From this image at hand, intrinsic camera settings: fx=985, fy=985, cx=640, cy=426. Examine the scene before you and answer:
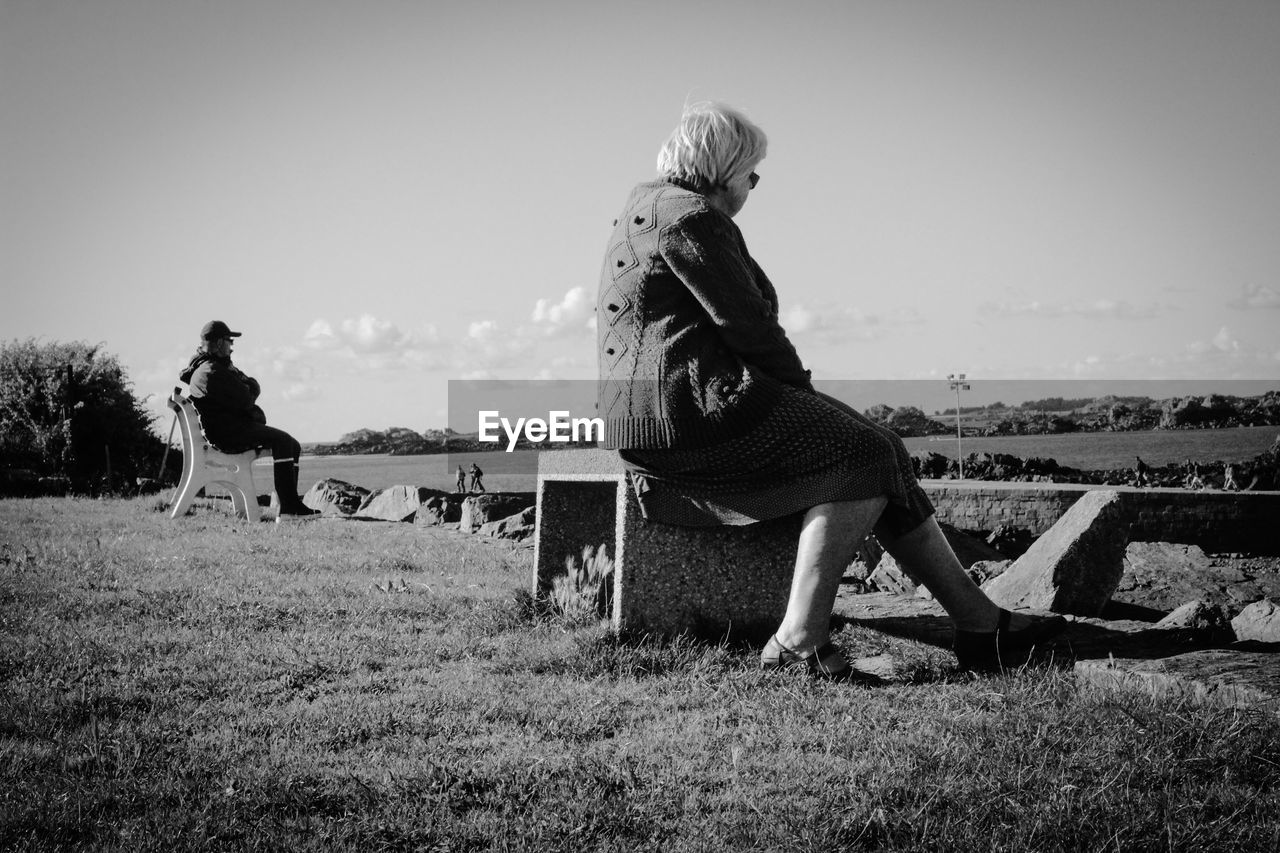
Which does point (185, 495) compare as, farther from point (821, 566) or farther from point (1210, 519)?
point (1210, 519)

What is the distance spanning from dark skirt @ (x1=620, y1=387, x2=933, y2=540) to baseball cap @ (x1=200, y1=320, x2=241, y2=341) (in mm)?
8746

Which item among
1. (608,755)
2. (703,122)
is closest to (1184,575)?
(703,122)

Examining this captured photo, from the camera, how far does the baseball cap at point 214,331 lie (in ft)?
36.5

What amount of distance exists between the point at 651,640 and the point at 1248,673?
6.86 feet

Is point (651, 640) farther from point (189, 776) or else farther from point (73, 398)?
point (73, 398)

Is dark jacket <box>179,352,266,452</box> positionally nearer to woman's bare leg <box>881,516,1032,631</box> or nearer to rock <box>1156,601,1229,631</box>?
woman's bare leg <box>881,516,1032,631</box>

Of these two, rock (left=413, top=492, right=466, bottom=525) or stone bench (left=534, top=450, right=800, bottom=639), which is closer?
stone bench (left=534, top=450, right=800, bottom=639)

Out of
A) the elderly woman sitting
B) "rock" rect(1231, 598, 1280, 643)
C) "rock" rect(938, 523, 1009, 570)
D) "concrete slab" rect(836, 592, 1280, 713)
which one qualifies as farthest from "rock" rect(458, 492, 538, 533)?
"rock" rect(1231, 598, 1280, 643)

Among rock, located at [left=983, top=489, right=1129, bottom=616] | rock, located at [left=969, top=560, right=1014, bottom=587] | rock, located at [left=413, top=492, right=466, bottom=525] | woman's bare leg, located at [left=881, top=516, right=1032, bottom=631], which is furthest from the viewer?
rock, located at [left=413, top=492, right=466, bottom=525]

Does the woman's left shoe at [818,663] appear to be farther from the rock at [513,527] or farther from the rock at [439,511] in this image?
the rock at [439,511]

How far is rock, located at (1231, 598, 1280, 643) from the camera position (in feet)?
13.1

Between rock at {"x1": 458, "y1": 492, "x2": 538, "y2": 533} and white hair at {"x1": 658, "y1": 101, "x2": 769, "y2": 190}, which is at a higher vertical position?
white hair at {"x1": 658, "y1": 101, "x2": 769, "y2": 190}

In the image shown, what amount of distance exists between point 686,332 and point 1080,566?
250 cm

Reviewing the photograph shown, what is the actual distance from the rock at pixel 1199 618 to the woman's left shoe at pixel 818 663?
1528 mm
